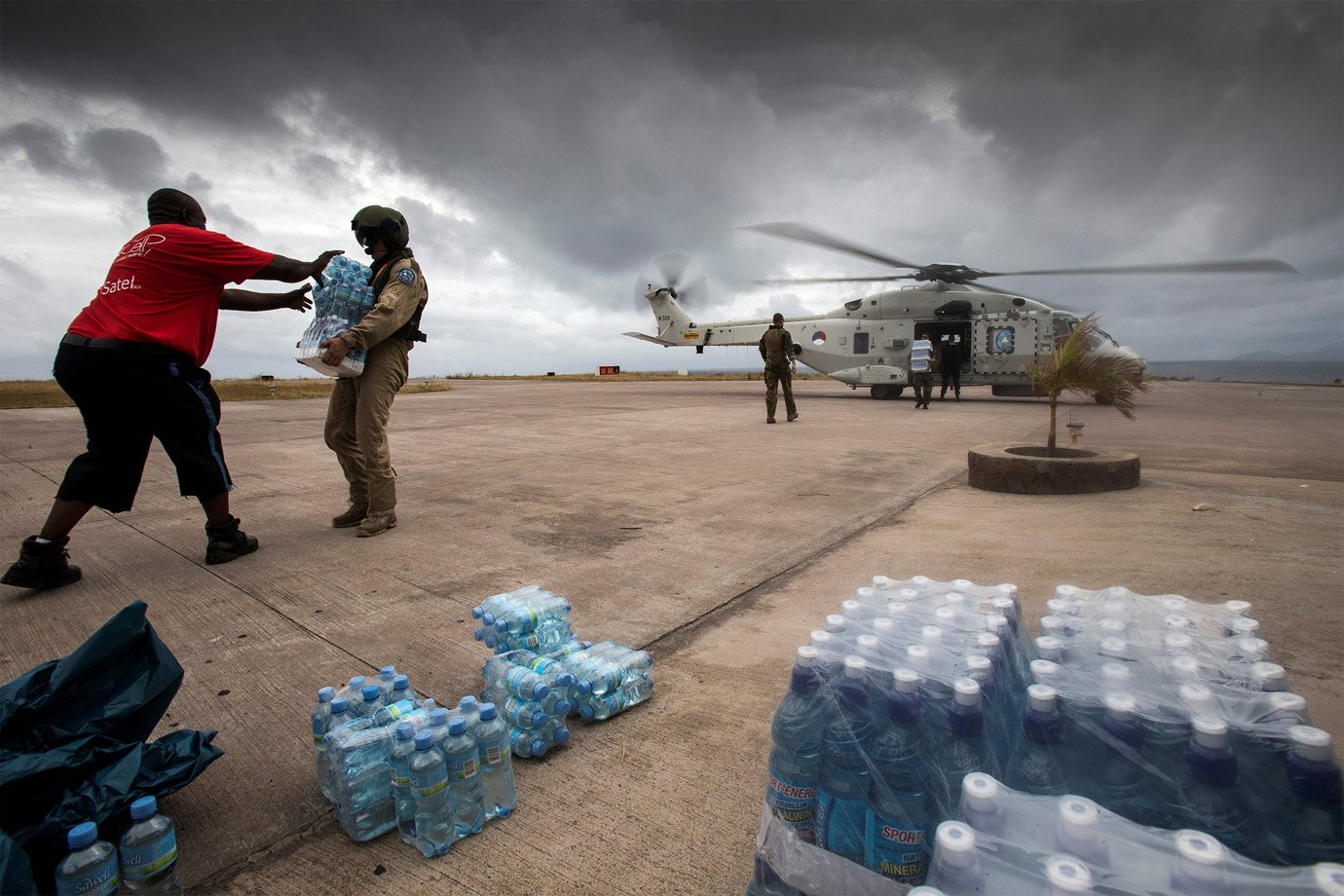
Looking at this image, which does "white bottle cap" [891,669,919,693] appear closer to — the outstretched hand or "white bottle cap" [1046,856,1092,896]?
"white bottle cap" [1046,856,1092,896]

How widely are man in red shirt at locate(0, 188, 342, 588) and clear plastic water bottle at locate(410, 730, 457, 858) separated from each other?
279 cm

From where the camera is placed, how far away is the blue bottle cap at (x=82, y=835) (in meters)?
1.44

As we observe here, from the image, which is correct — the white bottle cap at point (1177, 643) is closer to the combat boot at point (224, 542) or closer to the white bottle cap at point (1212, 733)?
the white bottle cap at point (1212, 733)

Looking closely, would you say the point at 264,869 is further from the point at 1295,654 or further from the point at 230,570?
the point at 1295,654

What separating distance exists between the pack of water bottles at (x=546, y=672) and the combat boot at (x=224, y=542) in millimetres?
2190

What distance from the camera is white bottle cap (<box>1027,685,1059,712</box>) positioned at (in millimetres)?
1291

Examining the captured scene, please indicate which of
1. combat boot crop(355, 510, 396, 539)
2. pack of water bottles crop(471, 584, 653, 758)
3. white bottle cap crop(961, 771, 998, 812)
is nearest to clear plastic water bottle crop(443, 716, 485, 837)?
pack of water bottles crop(471, 584, 653, 758)

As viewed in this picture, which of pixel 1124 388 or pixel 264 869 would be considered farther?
pixel 1124 388

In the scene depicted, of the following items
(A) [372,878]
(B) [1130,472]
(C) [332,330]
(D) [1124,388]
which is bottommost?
(A) [372,878]

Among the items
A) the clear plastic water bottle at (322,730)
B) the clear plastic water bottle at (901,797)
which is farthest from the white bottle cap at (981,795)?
the clear plastic water bottle at (322,730)

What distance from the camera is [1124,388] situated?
21.0 feet

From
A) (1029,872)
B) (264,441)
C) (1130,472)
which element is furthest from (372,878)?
(264,441)

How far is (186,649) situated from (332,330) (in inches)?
83.9

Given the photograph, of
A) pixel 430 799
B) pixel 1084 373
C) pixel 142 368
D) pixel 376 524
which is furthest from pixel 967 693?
pixel 1084 373
